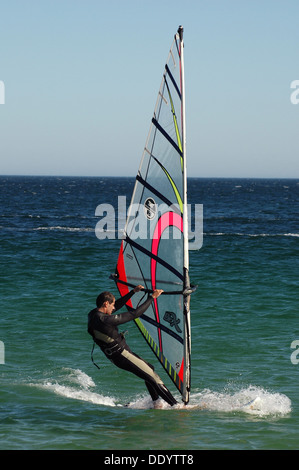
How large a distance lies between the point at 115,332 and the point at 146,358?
487cm

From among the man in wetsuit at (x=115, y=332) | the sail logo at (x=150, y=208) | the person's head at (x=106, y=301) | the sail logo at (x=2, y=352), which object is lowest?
the sail logo at (x=2, y=352)

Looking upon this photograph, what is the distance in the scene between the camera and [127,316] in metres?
7.53

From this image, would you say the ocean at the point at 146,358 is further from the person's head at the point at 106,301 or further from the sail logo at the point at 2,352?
the person's head at the point at 106,301

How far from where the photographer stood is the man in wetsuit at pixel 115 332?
25.2ft

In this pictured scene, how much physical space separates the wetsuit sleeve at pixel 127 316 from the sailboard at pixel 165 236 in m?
0.41

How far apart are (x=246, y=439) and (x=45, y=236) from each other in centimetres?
2804

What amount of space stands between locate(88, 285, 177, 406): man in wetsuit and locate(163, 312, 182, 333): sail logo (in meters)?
0.67

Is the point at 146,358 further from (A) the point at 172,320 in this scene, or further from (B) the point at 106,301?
(B) the point at 106,301

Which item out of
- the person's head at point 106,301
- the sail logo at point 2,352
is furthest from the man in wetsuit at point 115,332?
the sail logo at point 2,352

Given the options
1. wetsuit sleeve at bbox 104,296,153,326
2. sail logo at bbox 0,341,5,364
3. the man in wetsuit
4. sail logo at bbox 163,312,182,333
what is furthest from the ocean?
wetsuit sleeve at bbox 104,296,153,326
